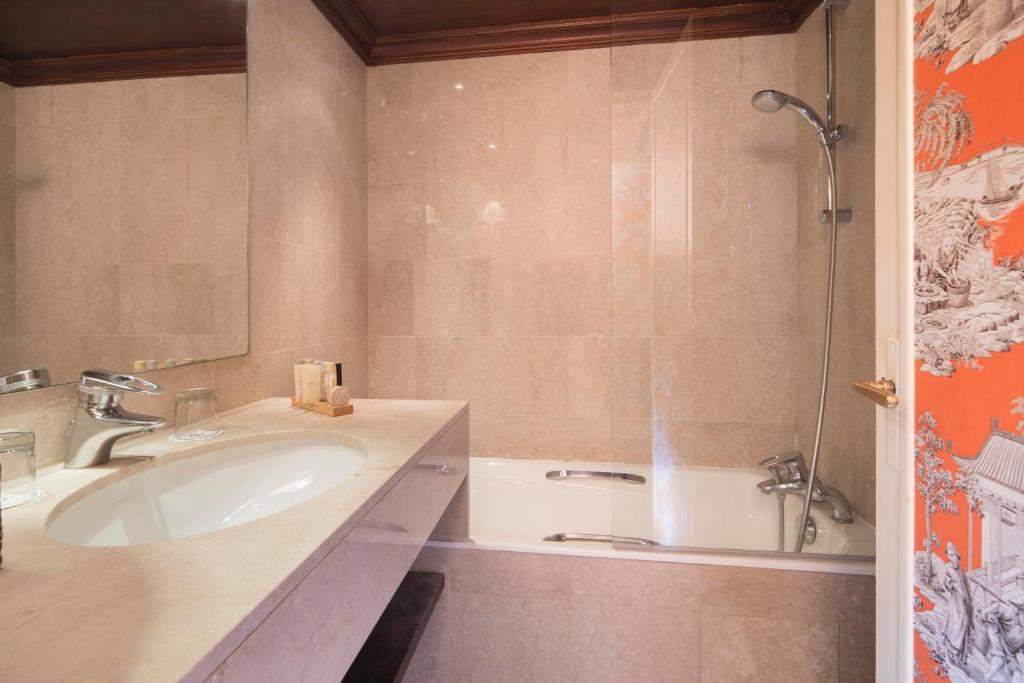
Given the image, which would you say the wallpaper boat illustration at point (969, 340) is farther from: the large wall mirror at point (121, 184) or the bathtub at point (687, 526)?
the large wall mirror at point (121, 184)

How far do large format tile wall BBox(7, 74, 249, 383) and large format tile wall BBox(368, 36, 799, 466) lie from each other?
101 cm

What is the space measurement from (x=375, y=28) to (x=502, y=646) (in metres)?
2.57

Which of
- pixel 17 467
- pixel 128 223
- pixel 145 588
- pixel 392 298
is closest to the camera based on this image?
pixel 145 588

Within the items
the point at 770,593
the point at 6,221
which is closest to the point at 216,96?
the point at 6,221

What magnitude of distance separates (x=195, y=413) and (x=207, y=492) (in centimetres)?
28

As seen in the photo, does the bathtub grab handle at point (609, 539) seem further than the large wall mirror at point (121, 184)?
Yes

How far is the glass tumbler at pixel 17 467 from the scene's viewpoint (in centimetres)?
70

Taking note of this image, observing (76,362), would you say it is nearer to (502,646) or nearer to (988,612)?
(502,646)

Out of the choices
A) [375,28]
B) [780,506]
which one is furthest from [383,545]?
[375,28]

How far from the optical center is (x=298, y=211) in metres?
1.79

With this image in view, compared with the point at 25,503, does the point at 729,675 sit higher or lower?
lower

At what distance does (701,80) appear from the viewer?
1702 mm

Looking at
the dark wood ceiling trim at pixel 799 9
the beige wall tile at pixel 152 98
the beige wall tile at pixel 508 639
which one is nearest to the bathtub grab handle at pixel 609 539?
the beige wall tile at pixel 508 639

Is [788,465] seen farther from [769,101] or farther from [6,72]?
[6,72]
